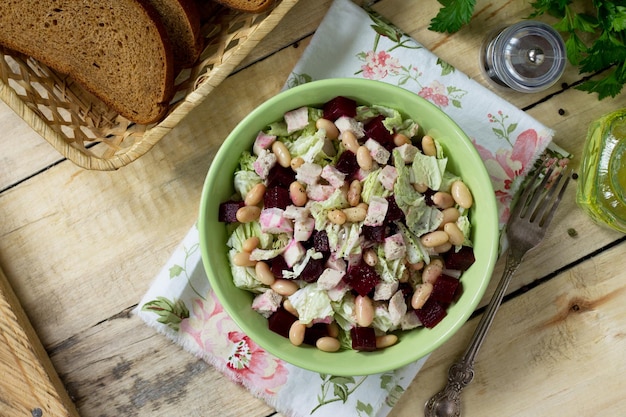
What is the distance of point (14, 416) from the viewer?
1663 mm

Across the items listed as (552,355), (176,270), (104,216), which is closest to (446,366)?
(552,355)

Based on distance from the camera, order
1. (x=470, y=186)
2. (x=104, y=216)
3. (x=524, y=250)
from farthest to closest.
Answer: (x=104, y=216), (x=524, y=250), (x=470, y=186)

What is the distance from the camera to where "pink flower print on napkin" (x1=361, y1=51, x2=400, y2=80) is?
1618 mm

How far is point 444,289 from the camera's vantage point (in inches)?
53.3

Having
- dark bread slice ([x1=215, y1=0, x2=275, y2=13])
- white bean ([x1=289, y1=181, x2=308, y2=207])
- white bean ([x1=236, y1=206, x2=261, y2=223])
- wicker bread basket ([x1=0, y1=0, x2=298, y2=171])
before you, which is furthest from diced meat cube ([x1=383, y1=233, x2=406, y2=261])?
dark bread slice ([x1=215, y1=0, x2=275, y2=13])

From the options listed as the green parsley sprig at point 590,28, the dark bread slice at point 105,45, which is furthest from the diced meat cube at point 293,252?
the green parsley sprig at point 590,28

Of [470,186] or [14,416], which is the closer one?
[470,186]

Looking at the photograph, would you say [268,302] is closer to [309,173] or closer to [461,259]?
[309,173]

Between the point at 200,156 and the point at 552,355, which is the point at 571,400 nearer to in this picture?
the point at 552,355

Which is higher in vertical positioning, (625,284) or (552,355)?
(625,284)

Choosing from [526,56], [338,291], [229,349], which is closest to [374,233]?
[338,291]

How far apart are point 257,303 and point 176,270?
327 millimetres

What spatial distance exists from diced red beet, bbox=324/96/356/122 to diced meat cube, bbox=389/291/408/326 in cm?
44

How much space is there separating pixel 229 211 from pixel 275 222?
0.12 m
